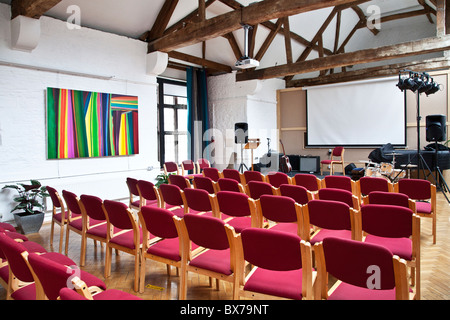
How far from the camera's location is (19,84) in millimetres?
5086

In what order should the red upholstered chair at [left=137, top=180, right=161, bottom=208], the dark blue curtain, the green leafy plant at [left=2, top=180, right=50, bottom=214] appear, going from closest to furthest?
the red upholstered chair at [left=137, top=180, right=161, bottom=208], the green leafy plant at [left=2, top=180, right=50, bottom=214], the dark blue curtain

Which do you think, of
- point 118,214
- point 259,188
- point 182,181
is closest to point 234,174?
point 182,181

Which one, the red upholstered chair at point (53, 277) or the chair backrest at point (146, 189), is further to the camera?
the chair backrest at point (146, 189)

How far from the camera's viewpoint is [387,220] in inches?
95.9

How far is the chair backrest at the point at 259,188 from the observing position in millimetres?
3891

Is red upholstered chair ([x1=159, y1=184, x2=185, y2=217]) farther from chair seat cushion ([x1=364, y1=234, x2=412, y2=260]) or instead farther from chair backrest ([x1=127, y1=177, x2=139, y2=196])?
chair seat cushion ([x1=364, y1=234, x2=412, y2=260])

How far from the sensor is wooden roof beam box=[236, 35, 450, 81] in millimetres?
6551

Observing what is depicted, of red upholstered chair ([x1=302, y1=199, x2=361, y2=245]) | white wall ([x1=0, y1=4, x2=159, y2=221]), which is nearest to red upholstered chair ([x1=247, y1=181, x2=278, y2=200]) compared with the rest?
red upholstered chair ([x1=302, y1=199, x2=361, y2=245])

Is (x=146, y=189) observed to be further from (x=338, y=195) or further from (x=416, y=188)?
(x=416, y=188)

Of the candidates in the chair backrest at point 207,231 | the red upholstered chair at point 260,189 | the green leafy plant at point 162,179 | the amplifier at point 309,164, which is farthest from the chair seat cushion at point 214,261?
the amplifier at point 309,164

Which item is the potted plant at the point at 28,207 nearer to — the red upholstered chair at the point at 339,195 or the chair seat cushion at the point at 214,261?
the chair seat cushion at the point at 214,261

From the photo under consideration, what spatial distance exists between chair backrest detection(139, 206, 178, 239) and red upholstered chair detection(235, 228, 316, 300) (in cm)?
66
